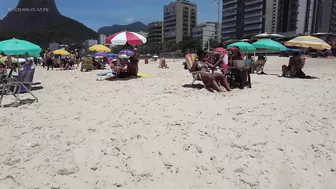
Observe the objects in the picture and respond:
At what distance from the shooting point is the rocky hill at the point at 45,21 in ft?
368

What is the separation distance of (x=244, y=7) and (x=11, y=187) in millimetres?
94841

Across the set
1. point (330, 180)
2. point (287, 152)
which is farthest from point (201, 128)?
point (330, 180)

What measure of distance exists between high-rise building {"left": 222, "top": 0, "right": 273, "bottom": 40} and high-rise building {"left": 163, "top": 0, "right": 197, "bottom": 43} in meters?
21.4

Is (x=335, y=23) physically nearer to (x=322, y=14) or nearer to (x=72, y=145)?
(x=322, y=14)

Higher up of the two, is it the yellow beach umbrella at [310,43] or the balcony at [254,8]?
the balcony at [254,8]

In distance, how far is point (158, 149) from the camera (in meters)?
2.75

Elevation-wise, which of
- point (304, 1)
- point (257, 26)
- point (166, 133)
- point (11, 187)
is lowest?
point (11, 187)

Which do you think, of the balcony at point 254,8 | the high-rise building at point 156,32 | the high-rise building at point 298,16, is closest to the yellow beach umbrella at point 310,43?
the high-rise building at point 298,16

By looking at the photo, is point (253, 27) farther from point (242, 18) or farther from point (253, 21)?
point (242, 18)

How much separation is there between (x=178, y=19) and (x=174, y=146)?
373 ft

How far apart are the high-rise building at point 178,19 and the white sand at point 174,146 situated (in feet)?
355

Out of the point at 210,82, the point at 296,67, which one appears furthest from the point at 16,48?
the point at 296,67

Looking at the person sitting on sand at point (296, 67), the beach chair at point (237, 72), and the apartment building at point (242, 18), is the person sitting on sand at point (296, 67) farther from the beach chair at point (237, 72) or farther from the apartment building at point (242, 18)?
the apartment building at point (242, 18)

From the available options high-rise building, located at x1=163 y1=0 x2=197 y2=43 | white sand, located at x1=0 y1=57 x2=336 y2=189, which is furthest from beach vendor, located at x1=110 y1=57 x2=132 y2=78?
Result: high-rise building, located at x1=163 y1=0 x2=197 y2=43
